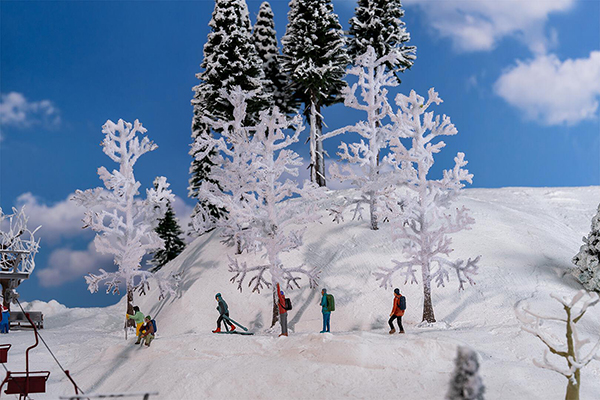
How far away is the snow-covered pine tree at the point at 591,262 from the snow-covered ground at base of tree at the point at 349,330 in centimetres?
64

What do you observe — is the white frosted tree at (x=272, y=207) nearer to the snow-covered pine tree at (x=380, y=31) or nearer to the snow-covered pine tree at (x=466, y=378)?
the snow-covered pine tree at (x=466, y=378)

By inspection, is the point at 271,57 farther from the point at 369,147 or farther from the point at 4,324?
the point at 4,324

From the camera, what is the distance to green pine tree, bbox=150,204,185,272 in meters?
38.1

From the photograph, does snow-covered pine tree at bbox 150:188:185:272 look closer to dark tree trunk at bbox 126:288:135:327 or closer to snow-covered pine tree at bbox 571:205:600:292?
dark tree trunk at bbox 126:288:135:327

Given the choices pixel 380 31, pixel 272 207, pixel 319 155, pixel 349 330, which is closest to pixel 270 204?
pixel 272 207

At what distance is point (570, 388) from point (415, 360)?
3.67 metres

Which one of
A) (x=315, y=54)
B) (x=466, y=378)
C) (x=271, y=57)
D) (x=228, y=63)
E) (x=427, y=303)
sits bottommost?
(x=466, y=378)

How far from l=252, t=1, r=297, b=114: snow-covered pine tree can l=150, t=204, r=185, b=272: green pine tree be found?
11654 millimetres

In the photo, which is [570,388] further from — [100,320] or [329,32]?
[329,32]

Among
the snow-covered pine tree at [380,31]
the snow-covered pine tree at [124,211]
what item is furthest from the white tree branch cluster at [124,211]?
the snow-covered pine tree at [380,31]

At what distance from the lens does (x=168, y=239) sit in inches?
1506

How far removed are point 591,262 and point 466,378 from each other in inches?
403

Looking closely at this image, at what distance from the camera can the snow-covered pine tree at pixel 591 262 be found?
749 inches

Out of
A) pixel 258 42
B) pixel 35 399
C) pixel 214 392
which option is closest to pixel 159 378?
pixel 214 392
